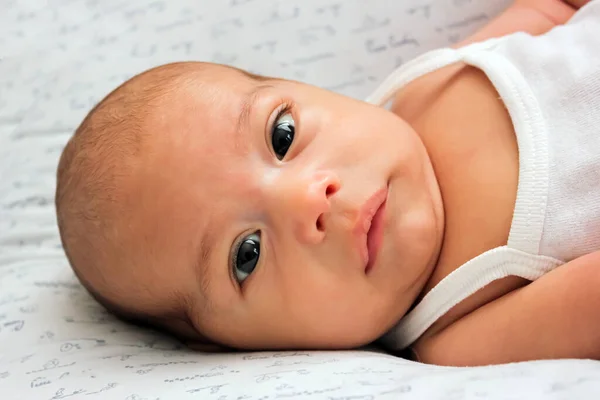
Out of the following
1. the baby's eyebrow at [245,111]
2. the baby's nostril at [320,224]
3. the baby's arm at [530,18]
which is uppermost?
the baby's arm at [530,18]

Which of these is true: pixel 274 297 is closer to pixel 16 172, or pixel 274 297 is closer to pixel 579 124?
pixel 579 124

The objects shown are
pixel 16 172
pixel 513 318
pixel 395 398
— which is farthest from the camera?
pixel 16 172

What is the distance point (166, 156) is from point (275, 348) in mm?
314

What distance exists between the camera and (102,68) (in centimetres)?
144

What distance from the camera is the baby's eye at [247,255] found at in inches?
36.7

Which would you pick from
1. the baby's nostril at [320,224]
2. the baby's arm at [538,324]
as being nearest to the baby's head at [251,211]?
the baby's nostril at [320,224]

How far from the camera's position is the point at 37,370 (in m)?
0.90

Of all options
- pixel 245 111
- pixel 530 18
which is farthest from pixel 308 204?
pixel 530 18

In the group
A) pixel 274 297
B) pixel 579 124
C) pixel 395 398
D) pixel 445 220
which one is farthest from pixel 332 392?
pixel 579 124

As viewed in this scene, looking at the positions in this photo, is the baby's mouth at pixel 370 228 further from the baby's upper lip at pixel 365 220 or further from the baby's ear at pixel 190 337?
the baby's ear at pixel 190 337

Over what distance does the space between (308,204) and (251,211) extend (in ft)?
0.28

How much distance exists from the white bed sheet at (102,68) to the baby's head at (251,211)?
7 centimetres

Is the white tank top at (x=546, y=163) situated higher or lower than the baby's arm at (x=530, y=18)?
lower

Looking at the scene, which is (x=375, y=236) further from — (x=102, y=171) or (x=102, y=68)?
(x=102, y=68)
